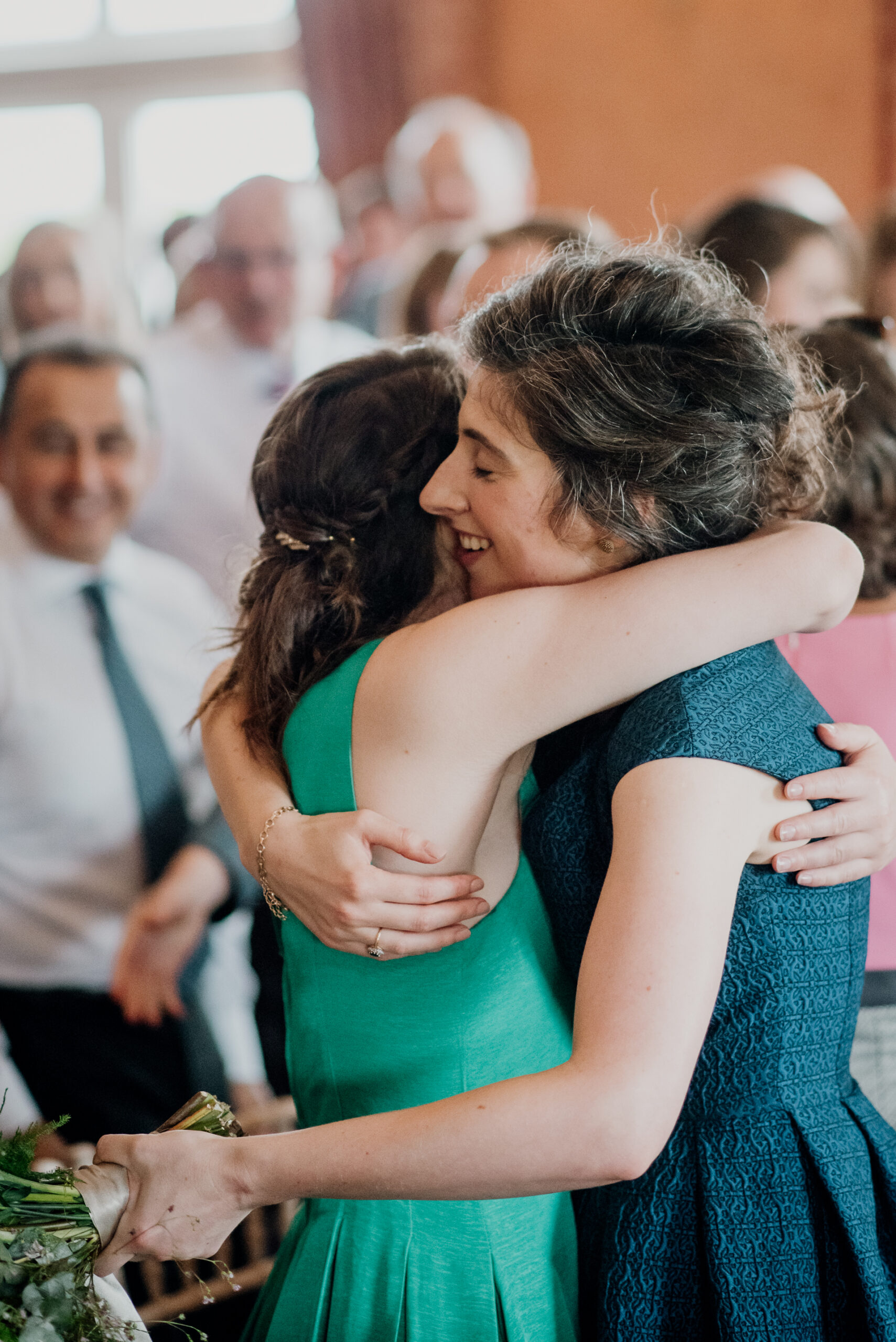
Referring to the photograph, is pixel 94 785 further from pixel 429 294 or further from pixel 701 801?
pixel 701 801

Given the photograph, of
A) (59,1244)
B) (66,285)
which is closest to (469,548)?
(59,1244)

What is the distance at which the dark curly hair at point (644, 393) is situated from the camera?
3.84 ft

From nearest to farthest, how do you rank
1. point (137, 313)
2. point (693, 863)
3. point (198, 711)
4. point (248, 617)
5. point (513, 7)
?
point (693, 863)
point (248, 617)
point (198, 711)
point (137, 313)
point (513, 7)

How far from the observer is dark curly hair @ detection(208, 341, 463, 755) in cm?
129

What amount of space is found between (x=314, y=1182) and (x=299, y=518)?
67 centimetres

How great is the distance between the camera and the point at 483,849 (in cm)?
122

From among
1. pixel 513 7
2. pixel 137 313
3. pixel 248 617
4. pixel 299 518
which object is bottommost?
pixel 248 617

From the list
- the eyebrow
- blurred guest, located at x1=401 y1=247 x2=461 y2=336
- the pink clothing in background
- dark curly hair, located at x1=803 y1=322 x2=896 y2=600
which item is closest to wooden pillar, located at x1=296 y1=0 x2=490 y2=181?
blurred guest, located at x1=401 y1=247 x2=461 y2=336

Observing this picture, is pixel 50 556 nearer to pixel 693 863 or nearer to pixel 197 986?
pixel 197 986

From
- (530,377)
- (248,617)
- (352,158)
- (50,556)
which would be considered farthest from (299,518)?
(352,158)

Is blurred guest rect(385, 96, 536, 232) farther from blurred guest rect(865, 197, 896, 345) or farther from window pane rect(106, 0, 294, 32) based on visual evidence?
window pane rect(106, 0, 294, 32)

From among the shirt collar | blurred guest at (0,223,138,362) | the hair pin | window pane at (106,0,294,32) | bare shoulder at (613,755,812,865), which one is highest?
window pane at (106,0,294,32)

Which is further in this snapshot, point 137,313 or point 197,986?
point 137,313

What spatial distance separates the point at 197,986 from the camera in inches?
100.0
